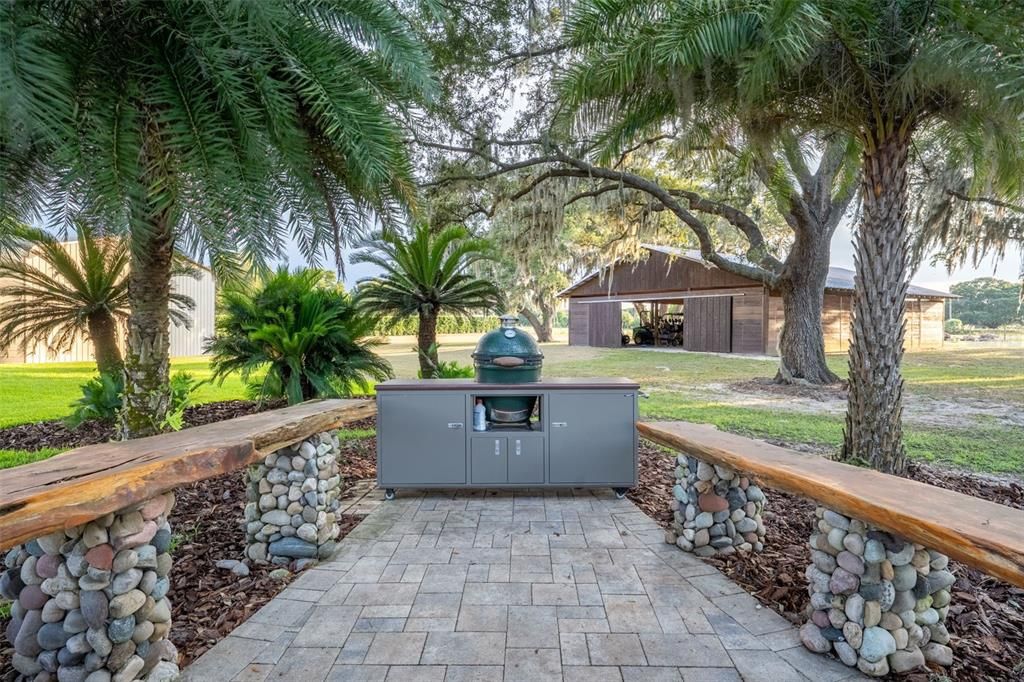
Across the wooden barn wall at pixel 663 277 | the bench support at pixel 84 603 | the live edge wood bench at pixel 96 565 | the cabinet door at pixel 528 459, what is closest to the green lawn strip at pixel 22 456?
the live edge wood bench at pixel 96 565

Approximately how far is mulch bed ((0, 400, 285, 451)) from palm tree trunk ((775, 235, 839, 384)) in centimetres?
911

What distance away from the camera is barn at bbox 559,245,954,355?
1655 cm

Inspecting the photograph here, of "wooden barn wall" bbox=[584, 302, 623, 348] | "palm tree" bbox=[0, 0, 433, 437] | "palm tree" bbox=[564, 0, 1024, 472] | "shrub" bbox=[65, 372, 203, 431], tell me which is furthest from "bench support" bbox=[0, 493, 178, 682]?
"wooden barn wall" bbox=[584, 302, 623, 348]

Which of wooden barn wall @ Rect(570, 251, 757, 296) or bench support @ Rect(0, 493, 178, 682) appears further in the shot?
wooden barn wall @ Rect(570, 251, 757, 296)

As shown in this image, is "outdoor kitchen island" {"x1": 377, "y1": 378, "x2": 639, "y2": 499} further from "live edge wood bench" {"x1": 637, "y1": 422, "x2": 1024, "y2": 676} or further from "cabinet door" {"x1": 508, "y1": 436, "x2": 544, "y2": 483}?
"live edge wood bench" {"x1": 637, "y1": 422, "x2": 1024, "y2": 676}

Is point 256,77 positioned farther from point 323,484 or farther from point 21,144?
point 323,484

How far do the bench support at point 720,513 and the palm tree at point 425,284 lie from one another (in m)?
4.37

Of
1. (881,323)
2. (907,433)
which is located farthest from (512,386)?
(907,433)

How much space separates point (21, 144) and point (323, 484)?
2.19 metres

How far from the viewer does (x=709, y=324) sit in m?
18.2

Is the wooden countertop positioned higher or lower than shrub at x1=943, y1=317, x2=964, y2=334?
lower

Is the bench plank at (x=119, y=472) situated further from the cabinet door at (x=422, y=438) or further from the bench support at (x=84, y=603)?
the cabinet door at (x=422, y=438)

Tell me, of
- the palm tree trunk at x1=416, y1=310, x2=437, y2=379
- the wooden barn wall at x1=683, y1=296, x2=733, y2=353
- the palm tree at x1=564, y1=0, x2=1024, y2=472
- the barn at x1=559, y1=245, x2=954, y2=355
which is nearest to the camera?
the palm tree at x1=564, y1=0, x2=1024, y2=472

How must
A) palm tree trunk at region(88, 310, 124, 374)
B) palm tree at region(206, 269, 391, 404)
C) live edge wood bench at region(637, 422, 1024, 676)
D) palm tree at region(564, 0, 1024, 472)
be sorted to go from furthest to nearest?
palm tree trunk at region(88, 310, 124, 374) → palm tree at region(206, 269, 391, 404) → palm tree at region(564, 0, 1024, 472) → live edge wood bench at region(637, 422, 1024, 676)
